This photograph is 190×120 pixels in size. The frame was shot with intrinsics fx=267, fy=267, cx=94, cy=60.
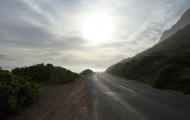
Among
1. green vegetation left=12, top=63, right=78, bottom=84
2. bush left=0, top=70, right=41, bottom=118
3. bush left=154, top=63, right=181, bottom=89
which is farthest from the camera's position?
green vegetation left=12, top=63, right=78, bottom=84

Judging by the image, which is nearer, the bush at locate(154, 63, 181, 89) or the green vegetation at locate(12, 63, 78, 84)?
the bush at locate(154, 63, 181, 89)

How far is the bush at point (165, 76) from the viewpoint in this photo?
112 feet

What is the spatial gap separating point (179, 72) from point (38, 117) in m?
24.8

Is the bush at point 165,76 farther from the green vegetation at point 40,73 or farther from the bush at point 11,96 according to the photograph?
the bush at point 11,96

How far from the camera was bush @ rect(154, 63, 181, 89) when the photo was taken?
34.1 metres

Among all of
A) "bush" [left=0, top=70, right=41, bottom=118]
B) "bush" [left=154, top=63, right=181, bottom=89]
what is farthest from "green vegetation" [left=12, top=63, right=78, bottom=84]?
"bush" [left=0, top=70, right=41, bottom=118]

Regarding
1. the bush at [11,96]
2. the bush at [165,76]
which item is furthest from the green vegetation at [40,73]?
the bush at [11,96]

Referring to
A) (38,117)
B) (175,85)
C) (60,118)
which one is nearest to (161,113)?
(60,118)

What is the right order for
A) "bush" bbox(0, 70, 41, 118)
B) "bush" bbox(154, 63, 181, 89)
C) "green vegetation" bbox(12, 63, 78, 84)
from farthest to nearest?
1. "green vegetation" bbox(12, 63, 78, 84)
2. "bush" bbox(154, 63, 181, 89)
3. "bush" bbox(0, 70, 41, 118)

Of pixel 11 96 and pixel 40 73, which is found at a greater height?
pixel 40 73

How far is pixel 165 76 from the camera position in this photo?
1382 inches

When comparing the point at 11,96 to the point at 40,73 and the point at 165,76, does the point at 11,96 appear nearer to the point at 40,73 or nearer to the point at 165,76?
the point at 40,73

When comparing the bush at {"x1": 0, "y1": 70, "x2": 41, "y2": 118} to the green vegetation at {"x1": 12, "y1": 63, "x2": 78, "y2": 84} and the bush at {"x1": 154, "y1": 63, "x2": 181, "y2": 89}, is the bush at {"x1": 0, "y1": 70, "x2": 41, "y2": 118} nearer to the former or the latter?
the green vegetation at {"x1": 12, "y1": 63, "x2": 78, "y2": 84}

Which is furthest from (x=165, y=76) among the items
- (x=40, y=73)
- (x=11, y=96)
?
(x=11, y=96)
